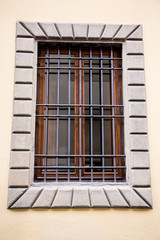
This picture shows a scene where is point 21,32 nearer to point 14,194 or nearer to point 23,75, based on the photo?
point 23,75

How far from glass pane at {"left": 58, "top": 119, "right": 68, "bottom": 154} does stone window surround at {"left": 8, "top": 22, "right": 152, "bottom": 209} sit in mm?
411

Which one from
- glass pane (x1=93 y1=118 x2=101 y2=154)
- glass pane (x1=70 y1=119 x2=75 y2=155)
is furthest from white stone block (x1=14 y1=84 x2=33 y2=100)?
glass pane (x1=93 y1=118 x2=101 y2=154)

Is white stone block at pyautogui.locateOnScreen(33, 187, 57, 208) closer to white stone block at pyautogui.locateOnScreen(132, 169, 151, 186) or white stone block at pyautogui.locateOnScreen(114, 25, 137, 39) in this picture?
white stone block at pyautogui.locateOnScreen(132, 169, 151, 186)

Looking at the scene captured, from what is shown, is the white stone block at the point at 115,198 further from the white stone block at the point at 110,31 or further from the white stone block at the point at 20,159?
the white stone block at the point at 110,31

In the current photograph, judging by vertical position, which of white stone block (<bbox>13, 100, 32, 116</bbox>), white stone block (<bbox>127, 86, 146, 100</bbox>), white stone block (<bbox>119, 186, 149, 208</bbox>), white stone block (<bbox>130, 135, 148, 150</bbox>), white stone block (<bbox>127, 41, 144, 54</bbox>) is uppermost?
white stone block (<bbox>127, 41, 144, 54</bbox>)

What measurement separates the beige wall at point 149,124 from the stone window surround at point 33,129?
0.34 feet

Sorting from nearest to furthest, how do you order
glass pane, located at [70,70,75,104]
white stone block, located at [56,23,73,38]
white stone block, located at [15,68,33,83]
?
white stone block, located at [15,68,33,83], white stone block, located at [56,23,73,38], glass pane, located at [70,70,75,104]

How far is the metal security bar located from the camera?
119 inches

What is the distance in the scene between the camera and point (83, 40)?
313cm

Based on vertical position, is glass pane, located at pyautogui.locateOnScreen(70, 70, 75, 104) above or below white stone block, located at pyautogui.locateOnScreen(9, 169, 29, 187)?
above

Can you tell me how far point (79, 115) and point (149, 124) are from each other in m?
1.03

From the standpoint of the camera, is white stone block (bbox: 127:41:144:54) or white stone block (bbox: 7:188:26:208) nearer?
white stone block (bbox: 7:188:26:208)
